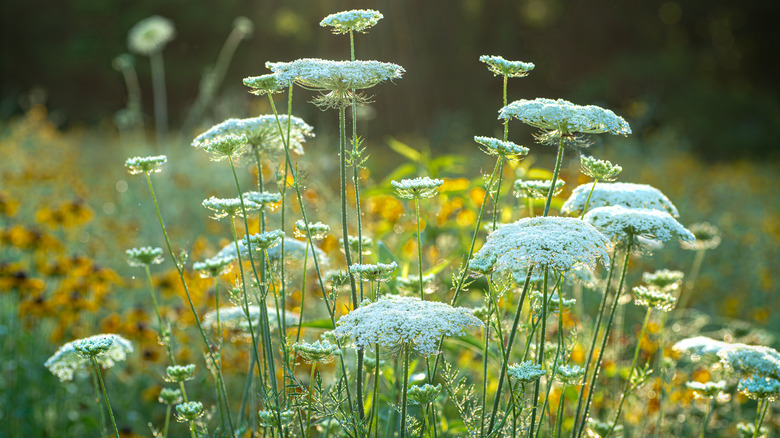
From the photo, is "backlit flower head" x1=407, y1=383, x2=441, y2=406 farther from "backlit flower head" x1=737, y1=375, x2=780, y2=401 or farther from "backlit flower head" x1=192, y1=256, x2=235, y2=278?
"backlit flower head" x1=737, y1=375, x2=780, y2=401

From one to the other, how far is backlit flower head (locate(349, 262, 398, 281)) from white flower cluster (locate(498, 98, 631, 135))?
0.48m

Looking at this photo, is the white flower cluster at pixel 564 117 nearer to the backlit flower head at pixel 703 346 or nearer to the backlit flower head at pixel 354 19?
the backlit flower head at pixel 354 19

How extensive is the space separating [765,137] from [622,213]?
15622mm

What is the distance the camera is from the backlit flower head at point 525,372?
1591mm

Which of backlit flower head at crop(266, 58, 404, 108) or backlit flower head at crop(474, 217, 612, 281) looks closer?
backlit flower head at crop(474, 217, 612, 281)

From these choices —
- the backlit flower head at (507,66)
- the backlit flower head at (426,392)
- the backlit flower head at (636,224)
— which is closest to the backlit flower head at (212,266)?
the backlit flower head at (426,392)

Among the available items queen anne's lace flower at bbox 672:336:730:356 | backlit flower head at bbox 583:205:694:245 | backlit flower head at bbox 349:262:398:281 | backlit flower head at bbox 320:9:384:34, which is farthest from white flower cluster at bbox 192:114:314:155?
queen anne's lace flower at bbox 672:336:730:356

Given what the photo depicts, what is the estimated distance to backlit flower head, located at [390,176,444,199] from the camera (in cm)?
169

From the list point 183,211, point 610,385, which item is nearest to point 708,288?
point 610,385

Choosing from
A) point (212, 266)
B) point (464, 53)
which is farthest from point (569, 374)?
point (464, 53)

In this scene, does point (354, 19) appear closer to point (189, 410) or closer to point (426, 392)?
point (426, 392)

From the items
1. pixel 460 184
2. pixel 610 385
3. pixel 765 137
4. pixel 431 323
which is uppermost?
pixel 431 323

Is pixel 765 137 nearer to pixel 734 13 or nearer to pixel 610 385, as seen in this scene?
pixel 734 13

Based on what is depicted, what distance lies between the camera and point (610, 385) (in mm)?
3457
